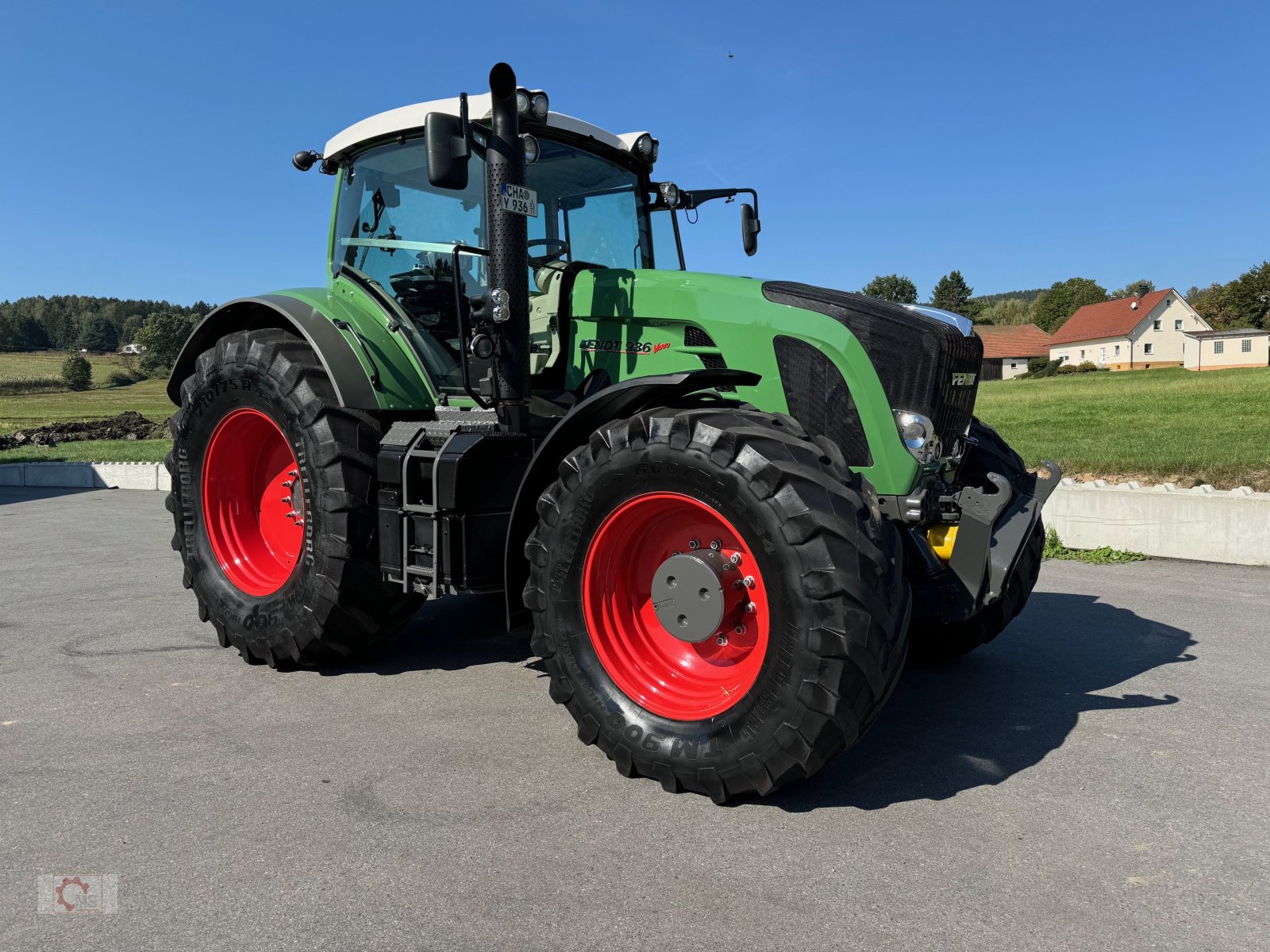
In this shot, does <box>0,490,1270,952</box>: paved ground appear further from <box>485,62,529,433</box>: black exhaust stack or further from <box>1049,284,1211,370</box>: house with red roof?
<box>1049,284,1211,370</box>: house with red roof

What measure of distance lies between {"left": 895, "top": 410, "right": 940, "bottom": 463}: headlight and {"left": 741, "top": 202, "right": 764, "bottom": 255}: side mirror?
6.63 feet

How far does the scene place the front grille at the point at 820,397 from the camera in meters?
3.75

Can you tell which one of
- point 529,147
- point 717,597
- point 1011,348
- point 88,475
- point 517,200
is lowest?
point 88,475

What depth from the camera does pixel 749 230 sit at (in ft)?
18.0

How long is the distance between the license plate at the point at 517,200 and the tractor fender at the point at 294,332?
1.16m

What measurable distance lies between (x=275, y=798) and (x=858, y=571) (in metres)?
2.11

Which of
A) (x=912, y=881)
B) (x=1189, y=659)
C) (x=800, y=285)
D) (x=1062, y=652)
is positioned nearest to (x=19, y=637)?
(x=800, y=285)

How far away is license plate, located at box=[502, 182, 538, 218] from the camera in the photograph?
4086mm

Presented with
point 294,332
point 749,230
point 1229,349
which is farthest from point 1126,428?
point 1229,349

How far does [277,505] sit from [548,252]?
2.11 meters

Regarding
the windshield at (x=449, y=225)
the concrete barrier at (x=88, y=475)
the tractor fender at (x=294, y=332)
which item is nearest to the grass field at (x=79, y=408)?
the concrete barrier at (x=88, y=475)

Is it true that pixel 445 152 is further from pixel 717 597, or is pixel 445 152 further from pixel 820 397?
pixel 717 597

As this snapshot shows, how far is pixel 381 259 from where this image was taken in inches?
201

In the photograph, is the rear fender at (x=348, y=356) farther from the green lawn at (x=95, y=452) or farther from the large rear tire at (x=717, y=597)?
the green lawn at (x=95, y=452)
